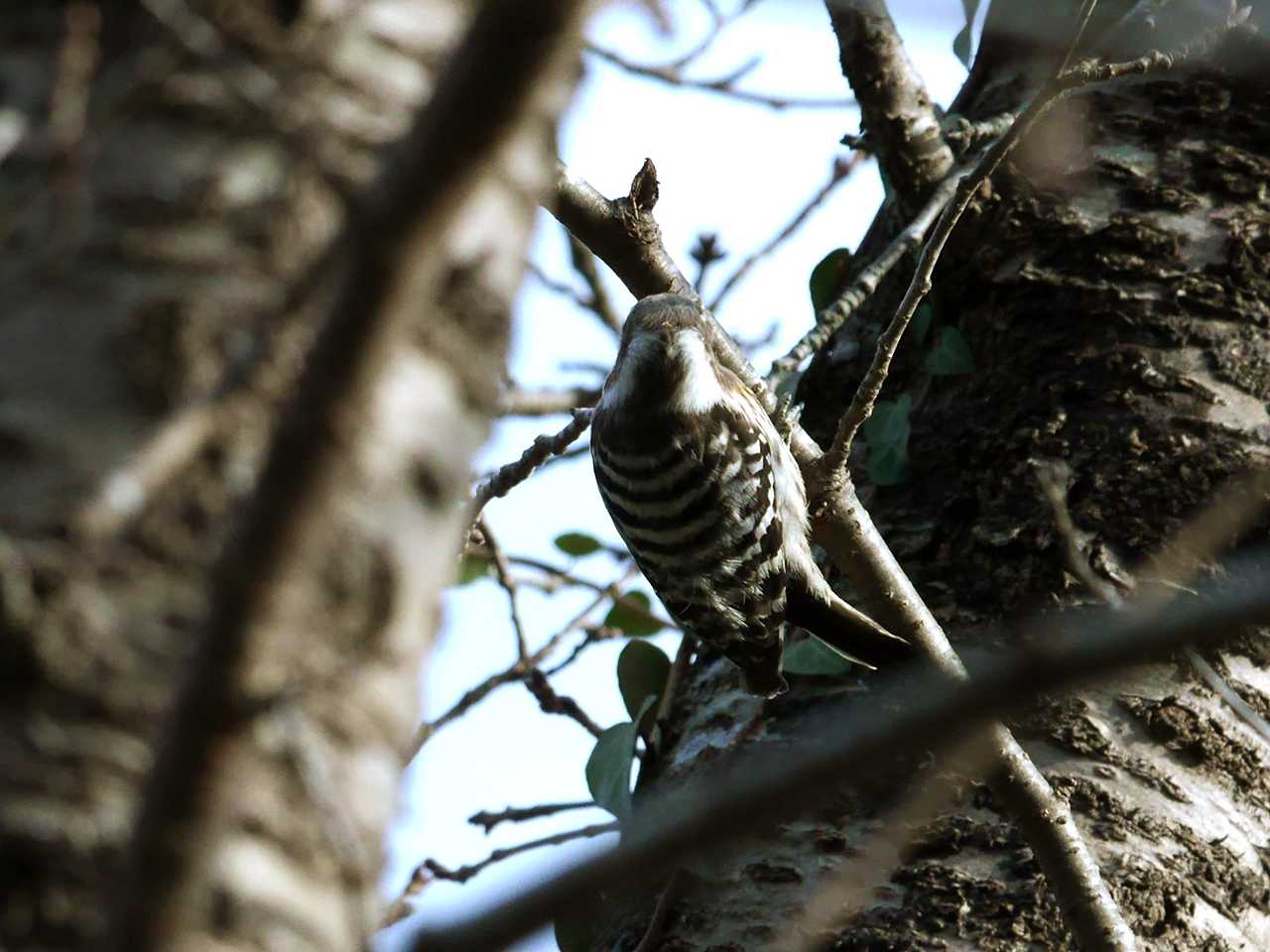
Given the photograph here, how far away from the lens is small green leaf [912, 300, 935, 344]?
3238 mm

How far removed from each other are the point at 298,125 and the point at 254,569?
0.38 m

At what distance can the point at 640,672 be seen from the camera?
3.46m

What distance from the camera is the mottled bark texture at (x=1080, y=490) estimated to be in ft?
7.97

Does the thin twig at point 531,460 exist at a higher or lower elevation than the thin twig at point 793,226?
lower

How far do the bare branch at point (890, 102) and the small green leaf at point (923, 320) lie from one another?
279mm

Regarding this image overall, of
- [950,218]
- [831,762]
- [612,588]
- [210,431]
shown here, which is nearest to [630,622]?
[612,588]

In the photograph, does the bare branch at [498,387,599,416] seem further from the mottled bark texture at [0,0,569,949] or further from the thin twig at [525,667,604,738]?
the mottled bark texture at [0,0,569,949]

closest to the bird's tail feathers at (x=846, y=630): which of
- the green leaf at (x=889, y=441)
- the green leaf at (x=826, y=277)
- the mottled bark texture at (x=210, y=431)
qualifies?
the green leaf at (x=889, y=441)

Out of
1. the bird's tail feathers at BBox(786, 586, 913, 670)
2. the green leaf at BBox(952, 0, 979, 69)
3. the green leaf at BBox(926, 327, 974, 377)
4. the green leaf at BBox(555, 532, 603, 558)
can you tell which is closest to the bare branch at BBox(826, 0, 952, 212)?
the green leaf at BBox(926, 327, 974, 377)

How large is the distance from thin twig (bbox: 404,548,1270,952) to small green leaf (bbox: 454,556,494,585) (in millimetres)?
3153

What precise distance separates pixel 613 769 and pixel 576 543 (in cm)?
141

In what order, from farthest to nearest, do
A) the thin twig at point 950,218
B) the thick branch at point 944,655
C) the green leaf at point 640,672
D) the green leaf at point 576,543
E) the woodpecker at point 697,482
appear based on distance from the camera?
the green leaf at point 576,543, the woodpecker at point 697,482, the green leaf at point 640,672, the thick branch at point 944,655, the thin twig at point 950,218

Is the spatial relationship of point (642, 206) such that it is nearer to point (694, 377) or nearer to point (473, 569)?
point (694, 377)

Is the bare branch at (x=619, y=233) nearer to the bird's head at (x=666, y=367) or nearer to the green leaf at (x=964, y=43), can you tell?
the bird's head at (x=666, y=367)
